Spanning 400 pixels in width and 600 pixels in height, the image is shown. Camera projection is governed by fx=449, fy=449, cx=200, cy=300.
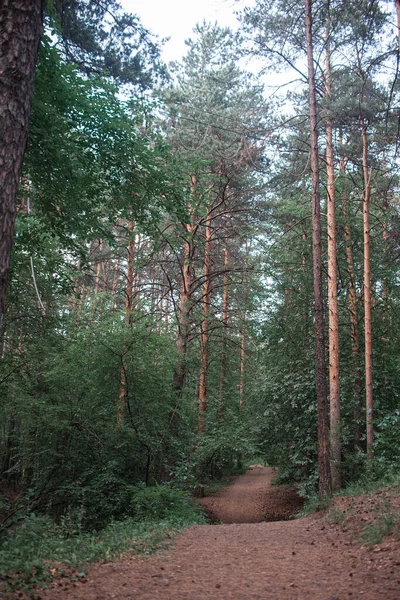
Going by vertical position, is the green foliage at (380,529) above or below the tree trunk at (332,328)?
below

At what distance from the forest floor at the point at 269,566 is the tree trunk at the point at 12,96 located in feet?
9.93

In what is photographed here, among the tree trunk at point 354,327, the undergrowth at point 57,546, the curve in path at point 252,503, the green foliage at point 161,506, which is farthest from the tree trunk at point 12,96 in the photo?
→ the curve in path at point 252,503

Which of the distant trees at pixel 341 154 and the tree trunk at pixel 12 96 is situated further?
the distant trees at pixel 341 154

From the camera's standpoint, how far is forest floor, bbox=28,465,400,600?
4.25 metres

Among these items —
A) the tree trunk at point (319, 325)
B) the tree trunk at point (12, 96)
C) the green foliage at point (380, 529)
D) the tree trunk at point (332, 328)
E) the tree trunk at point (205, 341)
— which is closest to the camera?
the tree trunk at point (12, 96)

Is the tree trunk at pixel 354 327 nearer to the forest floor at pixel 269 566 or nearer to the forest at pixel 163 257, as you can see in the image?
the forest at pixel 163 257

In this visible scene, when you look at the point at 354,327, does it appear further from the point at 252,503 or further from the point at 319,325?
the point at 252,503

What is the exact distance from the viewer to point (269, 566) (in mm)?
5555

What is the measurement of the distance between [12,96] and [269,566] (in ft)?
18.9

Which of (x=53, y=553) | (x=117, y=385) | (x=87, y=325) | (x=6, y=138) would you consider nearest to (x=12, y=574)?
(x=53, y=553)

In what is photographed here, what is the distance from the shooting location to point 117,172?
866 centimetres

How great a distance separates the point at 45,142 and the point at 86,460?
7584mm

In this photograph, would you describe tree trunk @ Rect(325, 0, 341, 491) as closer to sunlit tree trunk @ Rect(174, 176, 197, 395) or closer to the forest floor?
the forest floor

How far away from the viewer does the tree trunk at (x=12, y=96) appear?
10.5ft
